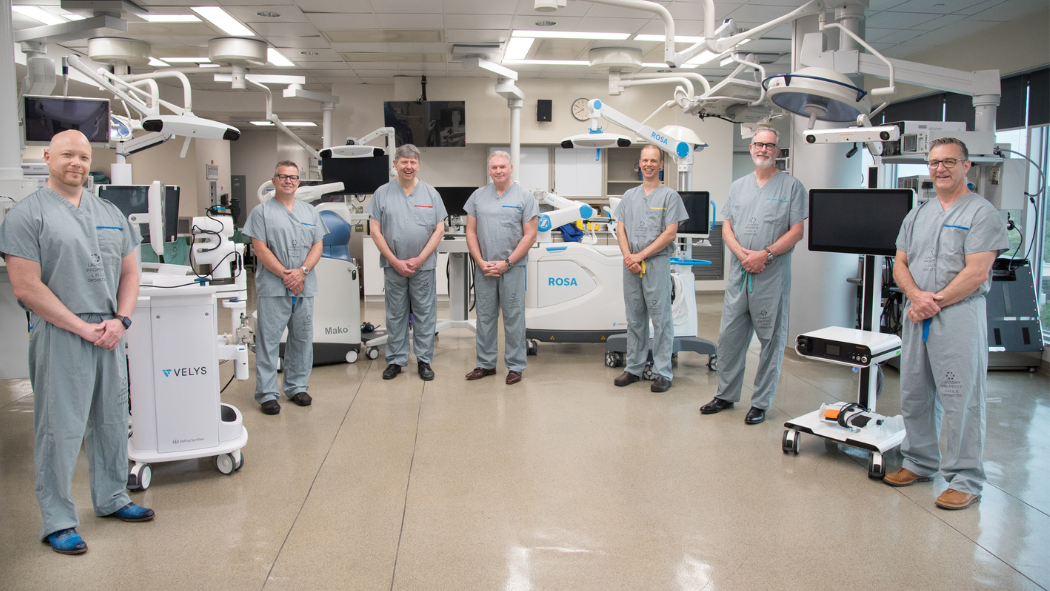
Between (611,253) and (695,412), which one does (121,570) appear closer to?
(695,412)

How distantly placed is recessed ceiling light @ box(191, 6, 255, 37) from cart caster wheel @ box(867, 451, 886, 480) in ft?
19.7

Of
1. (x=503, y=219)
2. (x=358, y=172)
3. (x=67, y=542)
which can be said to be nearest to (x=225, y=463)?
(x=67, y=542)

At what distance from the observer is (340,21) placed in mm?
Result: 6363

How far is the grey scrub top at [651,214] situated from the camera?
416 centimetres

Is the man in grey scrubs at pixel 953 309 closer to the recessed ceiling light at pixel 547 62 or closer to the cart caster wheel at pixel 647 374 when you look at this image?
the cart caster wheel at pixel 647 374

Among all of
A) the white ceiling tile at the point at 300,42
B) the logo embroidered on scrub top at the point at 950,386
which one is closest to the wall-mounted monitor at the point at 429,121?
the white ceiling tile at the point at 300,42

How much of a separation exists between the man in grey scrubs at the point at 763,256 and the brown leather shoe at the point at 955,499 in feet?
3.51

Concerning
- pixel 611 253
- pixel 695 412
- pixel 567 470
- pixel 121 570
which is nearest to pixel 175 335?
pixel 121 570

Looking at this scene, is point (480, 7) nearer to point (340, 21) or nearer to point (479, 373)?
point (340, 21)

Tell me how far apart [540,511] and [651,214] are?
2.18m

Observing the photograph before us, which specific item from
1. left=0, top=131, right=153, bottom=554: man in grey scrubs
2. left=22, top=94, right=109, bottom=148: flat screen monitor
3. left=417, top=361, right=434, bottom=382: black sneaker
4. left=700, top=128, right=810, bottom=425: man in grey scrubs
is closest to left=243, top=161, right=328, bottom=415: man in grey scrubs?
left=417, top=361, right=434, bottom=382: black sneaker

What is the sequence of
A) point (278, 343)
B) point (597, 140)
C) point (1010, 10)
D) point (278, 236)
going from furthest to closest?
point (1010, 10) < point (597, 140) < point (278, 343) < point (278, 236)

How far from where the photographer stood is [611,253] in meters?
5.17

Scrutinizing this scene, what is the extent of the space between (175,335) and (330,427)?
1.07 m
